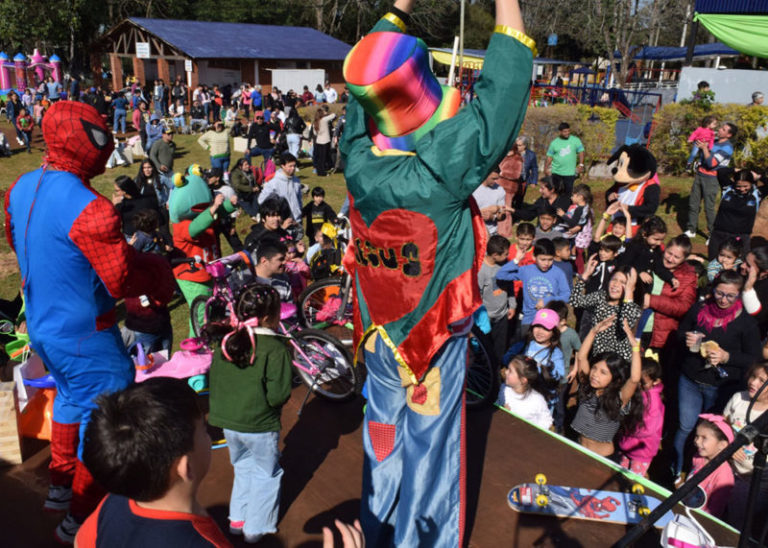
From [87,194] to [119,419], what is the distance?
158 cm

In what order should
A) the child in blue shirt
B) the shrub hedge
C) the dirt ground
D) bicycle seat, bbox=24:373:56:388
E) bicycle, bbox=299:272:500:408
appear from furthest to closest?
the shrub hedge
the child in blue shirt
bicycle, bbox=299:272:500:408
bicycle seat, bbox=24:373:56:388
the dirt ground

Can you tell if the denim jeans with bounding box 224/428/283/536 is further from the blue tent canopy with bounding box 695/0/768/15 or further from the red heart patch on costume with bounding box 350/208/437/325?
the blue tent canopy with bounding box 695/0/768/15

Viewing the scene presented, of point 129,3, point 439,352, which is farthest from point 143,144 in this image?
point 129,3

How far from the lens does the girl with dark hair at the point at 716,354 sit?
466cm

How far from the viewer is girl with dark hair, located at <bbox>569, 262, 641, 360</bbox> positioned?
508cm

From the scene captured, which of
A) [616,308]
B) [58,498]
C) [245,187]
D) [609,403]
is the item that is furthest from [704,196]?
[58,498]

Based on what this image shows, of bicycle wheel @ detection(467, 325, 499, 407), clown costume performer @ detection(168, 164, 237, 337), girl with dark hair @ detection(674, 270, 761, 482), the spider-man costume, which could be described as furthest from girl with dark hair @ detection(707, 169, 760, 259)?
the spider-man costume

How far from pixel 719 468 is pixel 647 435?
67cm

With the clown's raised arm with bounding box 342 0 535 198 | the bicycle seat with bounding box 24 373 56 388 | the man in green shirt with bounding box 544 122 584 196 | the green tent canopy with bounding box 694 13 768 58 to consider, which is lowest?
the bicycle seat with bounding box 24 373 56 388

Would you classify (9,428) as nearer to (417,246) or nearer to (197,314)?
(197,314)

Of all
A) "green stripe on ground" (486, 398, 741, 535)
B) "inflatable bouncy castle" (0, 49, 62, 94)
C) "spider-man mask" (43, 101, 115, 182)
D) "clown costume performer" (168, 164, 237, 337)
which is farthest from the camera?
"inflatable bouncy castle" (0, 49, 62, 94)

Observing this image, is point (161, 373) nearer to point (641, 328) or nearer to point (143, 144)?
point (641, 328)

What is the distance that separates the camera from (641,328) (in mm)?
5789

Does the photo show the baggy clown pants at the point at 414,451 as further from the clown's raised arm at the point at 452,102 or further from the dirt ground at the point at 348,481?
the clown's raised arm at the point at 452,102
